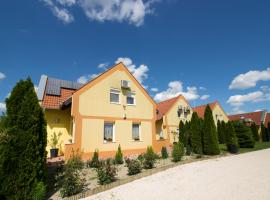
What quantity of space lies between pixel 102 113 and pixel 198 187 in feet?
32.5

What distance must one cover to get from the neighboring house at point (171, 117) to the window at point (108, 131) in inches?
418

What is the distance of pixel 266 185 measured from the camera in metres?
7.46

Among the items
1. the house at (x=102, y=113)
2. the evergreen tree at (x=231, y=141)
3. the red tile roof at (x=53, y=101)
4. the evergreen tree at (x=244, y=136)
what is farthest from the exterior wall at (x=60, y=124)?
the evergreen tree at (x=244, y=136)

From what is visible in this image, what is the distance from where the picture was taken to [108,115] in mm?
15961

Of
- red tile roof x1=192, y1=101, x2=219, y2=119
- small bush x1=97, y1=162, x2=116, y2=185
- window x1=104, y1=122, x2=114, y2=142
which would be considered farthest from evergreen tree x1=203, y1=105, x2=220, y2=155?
red tile roof x1=192, y1=101, x2=219, y2=119

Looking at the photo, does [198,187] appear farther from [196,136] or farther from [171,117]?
[171,117]

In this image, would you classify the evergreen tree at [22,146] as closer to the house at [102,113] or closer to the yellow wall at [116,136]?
the house at [102,113]

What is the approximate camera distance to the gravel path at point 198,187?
6672 mm

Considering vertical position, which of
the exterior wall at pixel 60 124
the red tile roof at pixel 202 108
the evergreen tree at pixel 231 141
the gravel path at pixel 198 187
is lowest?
the gravel path at pixel 198 187

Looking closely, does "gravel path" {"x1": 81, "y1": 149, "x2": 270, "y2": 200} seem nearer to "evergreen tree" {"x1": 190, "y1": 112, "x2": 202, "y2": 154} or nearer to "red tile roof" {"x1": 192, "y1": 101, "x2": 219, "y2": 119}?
"evergreen tree" {"x1": 190, "y1": 112, "x2": 202, "y2": 154}

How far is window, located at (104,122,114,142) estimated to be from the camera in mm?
15862

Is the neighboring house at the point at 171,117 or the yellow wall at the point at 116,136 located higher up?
the neighboring house at the point at 171,117

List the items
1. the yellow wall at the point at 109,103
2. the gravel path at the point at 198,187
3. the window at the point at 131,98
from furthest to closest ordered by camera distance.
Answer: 1. the window at the point at 131,98
2. the yellow wall at the point at 109,103
3. the gravel path at the point at 198,187

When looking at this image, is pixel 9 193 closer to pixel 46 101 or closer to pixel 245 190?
pixel 245 190
